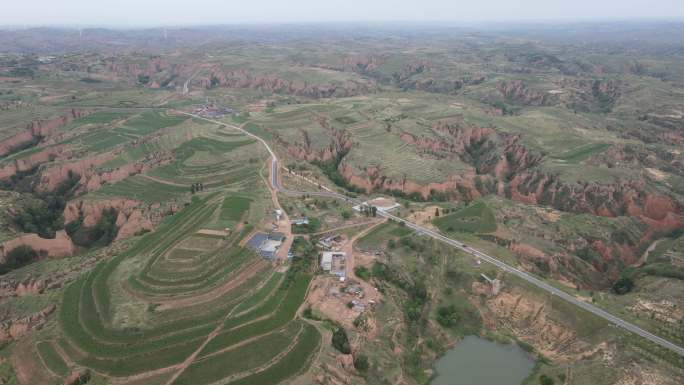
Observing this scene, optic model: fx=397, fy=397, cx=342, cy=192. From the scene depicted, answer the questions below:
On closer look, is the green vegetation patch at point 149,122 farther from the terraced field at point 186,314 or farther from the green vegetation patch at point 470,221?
the green vegetation patch at point 470,221

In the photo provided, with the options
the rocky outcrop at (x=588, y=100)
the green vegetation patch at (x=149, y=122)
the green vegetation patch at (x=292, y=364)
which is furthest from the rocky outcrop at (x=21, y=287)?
the rocky outcrop at (x=588, y=100)

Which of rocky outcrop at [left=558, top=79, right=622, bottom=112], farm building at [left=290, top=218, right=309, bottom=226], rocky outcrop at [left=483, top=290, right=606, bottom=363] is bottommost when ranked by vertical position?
rocky outcrop at [left=483, top=290, right=606, bottom=363]

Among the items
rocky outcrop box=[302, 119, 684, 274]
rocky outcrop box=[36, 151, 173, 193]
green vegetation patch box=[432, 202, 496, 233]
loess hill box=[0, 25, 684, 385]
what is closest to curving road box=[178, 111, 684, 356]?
loess hill box=[0, 25, 684, 385]

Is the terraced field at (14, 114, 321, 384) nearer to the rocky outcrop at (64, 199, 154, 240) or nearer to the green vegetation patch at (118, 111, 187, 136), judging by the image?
the rocky outcrop at (64, 199, 154, 240)

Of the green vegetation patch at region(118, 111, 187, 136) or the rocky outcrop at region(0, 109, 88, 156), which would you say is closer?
the rocky outcrop at region(0, 109, 88, 156)

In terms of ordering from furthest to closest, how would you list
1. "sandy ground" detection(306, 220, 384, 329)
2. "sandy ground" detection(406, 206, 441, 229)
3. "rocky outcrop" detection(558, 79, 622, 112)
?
"rocky outcrop" detection(558, 79, 622, 112) < "sandy ground" detection(406, 206, 441, 229) < "sandy ground" detection(306, 220, 384, 329)

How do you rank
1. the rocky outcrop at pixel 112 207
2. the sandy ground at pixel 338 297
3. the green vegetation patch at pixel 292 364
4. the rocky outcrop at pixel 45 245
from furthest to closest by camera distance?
1. the rocky outcrop at pixel 112 207
2. the rocky outcrop at pixel 45 245
3. the sandy ground at pixel 338 297
4. the green vegetation patch at pixel 292 364
